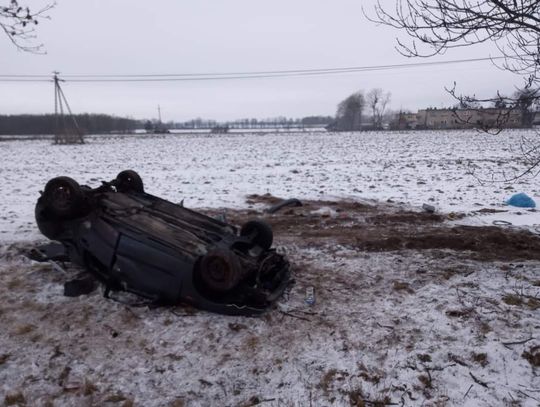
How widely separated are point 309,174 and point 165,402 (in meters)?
10.6

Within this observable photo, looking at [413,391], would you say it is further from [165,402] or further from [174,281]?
[174,281]

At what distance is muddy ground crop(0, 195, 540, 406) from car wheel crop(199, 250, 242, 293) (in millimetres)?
370

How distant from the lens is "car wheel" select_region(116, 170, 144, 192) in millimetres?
5461

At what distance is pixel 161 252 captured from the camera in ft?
13.0

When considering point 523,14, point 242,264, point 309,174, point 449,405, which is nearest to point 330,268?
point 242,264

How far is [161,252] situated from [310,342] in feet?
5.35

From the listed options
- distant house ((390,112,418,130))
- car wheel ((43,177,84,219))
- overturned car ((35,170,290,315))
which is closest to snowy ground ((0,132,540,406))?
overturned car ((35,170,290,315))

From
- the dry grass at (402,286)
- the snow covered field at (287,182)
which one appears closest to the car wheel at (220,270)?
A: the dry grass at (402,286)

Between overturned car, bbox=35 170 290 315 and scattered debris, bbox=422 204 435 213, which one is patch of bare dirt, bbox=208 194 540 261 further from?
overturned car, bbox=35 170 290 315

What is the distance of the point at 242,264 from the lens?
413cm

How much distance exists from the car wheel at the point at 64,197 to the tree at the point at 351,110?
8044 cm

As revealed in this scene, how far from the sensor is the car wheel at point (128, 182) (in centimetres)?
546

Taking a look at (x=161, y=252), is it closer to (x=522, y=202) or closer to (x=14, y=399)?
(x=14, y=399)

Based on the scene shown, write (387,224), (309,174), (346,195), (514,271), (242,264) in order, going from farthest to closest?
1. (309,174)
2. (346,195)
3. (387,224)
4. (514,271)
5. (242,264)
